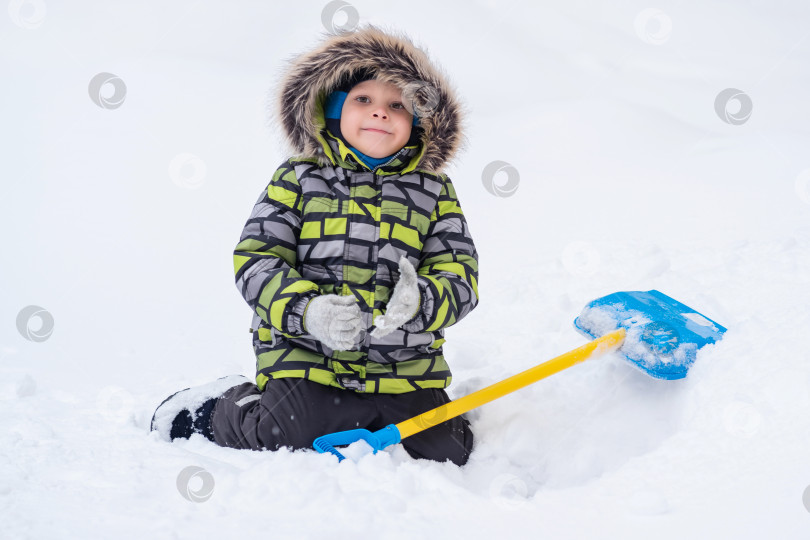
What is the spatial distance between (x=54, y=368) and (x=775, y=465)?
2.39m

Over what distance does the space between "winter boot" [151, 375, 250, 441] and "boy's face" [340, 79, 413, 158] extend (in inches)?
35.4

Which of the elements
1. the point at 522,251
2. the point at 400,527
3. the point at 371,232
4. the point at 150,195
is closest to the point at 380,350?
the point at 371,232

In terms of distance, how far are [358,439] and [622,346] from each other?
96 cm

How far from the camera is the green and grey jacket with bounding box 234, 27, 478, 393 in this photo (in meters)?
1.89

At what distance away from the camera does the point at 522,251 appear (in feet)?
11.4

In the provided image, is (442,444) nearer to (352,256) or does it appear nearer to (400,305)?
(400,305)

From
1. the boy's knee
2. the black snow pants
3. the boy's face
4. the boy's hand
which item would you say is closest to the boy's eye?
the boy's face

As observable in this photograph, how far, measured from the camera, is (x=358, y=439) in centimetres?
175

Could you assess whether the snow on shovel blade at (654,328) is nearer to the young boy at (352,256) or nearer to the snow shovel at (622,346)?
the snow shovel at (622,346)

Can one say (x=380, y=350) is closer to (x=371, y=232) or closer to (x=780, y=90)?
(x=371, y=232)

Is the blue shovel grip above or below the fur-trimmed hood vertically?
below

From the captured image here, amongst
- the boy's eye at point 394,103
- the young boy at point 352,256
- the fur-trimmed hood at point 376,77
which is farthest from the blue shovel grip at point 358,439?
the boy's eye at point 394,103

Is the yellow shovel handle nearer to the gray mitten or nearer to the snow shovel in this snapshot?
the snow shovel

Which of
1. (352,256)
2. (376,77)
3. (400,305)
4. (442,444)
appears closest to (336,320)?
(400,305)
